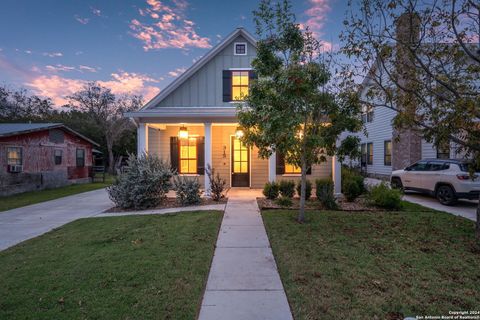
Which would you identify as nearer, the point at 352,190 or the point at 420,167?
the point at 352,190

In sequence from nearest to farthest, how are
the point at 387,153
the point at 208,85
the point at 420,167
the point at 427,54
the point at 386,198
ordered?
1. the point at 427,54
2. the point at 386,198
3. the point at 420,167
4. the point at 208,85
5. the point at 387,153

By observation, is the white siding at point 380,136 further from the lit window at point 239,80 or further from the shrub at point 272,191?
the shrub at point 272,191

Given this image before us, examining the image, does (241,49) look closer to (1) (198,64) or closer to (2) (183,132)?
(1) (198,64)

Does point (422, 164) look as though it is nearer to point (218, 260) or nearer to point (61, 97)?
point (218, 260)

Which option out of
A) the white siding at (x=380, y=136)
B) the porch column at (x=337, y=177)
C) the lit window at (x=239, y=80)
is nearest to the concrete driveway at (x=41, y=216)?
the lit window at (x=239, y=80)

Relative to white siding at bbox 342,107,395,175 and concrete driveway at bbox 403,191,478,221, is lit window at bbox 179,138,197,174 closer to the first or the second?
concrete driveway at bbox 403,191,478,221

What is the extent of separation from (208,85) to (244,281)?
9368 millimetres

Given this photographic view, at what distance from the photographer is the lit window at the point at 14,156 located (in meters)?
13.1

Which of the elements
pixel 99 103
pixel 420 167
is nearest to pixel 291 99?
pixel 420 167

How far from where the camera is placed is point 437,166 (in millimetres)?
9656

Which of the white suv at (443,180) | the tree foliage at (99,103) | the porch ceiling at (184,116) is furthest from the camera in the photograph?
the tree foliage at (99,103)

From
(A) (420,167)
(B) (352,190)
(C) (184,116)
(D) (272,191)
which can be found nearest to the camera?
(B) (352,190)

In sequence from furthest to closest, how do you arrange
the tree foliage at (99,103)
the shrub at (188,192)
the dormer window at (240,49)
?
the tree foliage at (99,103), the dormer window at (240,49), the shrub at (188,192)

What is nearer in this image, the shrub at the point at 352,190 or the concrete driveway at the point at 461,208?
the concrete driveway at the point at 461,208
